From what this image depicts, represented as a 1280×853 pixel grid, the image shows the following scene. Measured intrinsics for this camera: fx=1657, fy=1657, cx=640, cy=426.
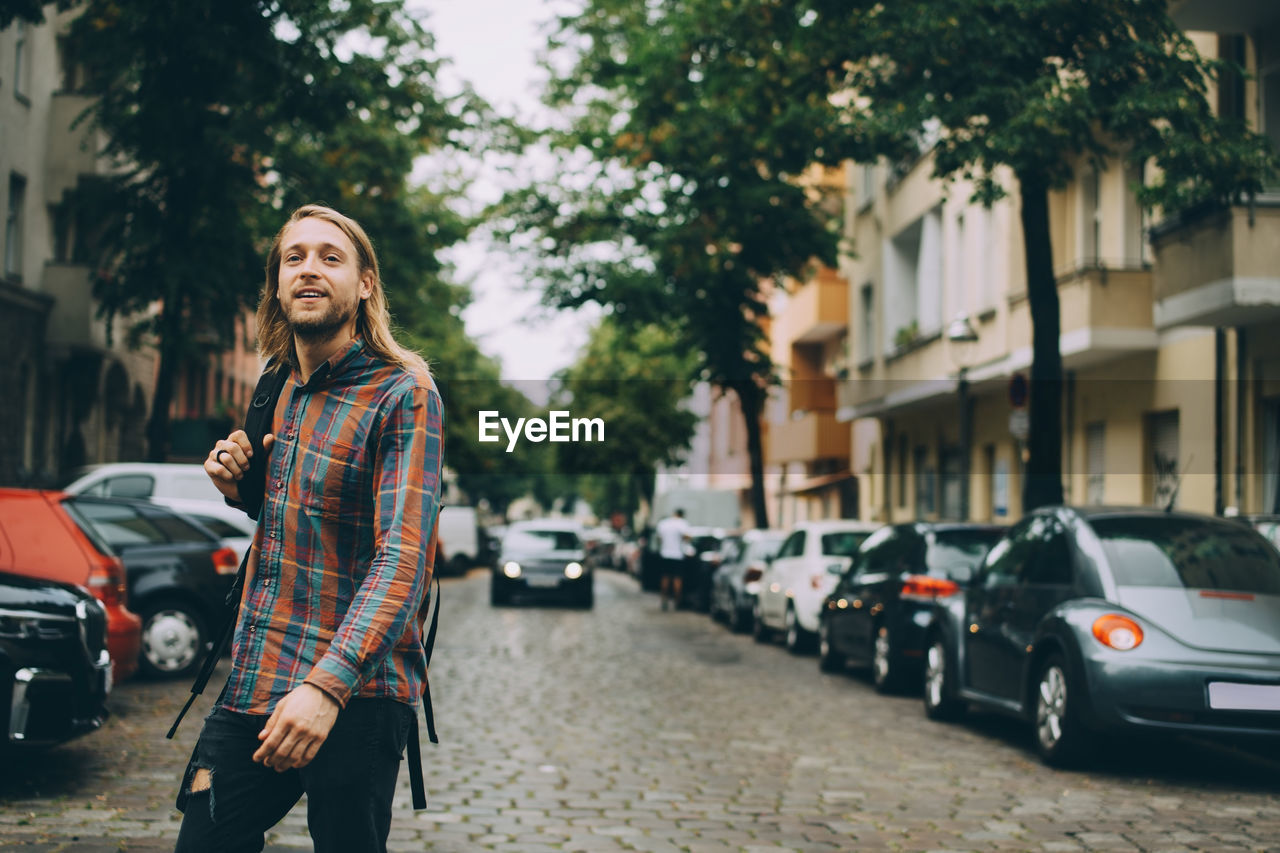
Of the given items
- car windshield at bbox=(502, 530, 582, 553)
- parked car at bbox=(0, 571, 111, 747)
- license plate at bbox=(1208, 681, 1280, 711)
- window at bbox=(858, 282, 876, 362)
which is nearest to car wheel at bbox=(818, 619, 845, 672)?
license plate at bbox=(1208, 681, 1280, 711)

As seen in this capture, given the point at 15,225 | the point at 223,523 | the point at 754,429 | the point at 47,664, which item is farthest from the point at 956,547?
the point at 15,225

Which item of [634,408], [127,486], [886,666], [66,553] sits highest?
[634,408]

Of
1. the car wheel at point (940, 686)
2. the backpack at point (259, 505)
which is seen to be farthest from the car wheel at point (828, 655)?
the backpack at point (259, 505)

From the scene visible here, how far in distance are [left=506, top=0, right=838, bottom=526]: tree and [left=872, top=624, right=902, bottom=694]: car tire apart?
11.9m

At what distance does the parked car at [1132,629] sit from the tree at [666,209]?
49.9 feet

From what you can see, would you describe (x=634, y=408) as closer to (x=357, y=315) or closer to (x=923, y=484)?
(x=923, y=484)

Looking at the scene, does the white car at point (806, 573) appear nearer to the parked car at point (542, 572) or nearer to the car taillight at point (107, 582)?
the car taillight at point (107, 582)

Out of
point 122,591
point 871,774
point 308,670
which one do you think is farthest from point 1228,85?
point 308,670

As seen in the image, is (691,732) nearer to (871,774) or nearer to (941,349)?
(871,774)

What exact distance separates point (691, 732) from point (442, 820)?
3.87 meters

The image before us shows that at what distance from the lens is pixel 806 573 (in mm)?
19125

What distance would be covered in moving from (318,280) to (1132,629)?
705 cm

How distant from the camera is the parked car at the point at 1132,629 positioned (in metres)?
8.95

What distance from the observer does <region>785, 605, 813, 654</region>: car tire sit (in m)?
19.2
